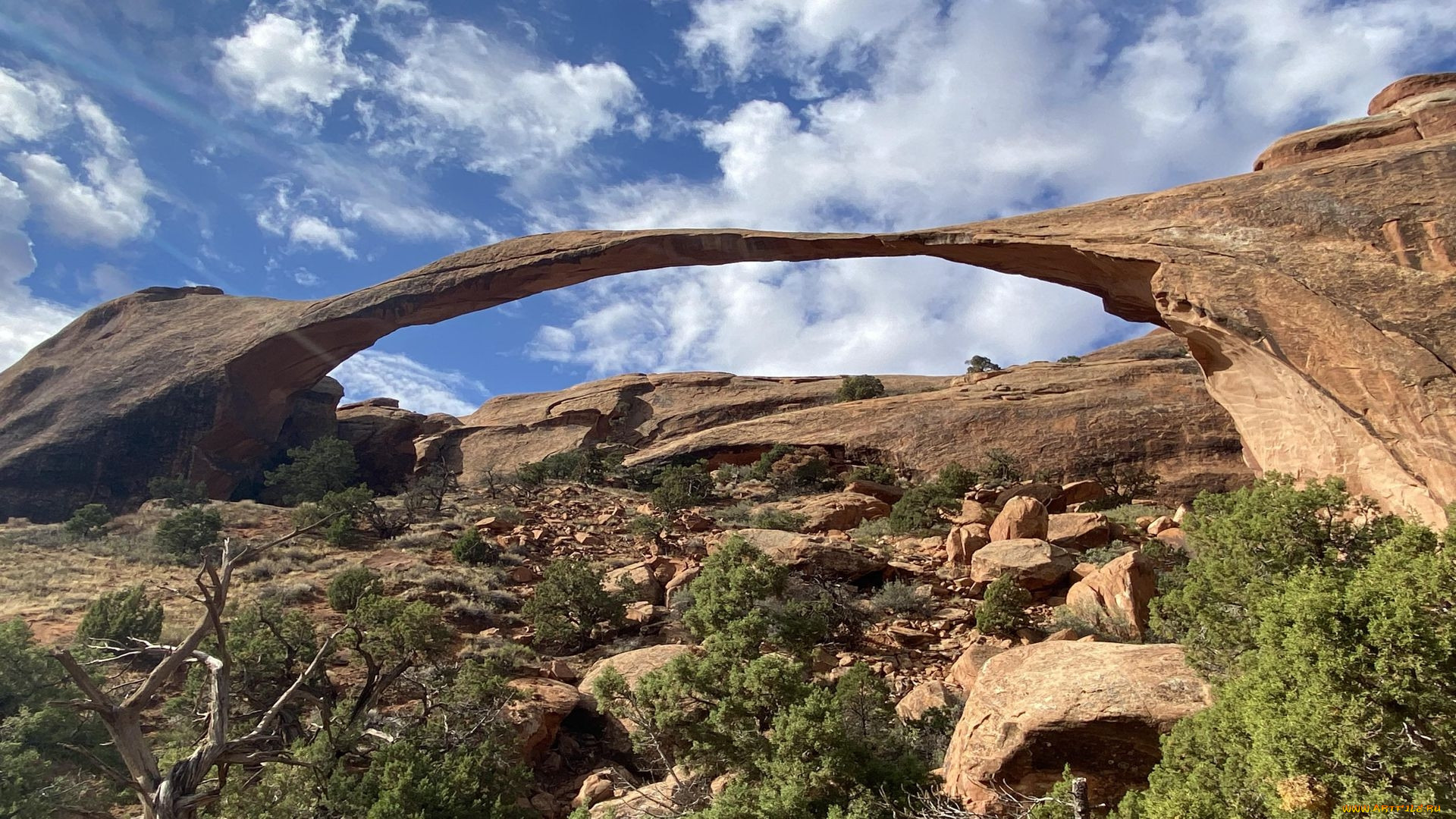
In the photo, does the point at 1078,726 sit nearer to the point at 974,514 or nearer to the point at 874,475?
the point at 974,514

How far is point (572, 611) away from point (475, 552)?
4.22 metres

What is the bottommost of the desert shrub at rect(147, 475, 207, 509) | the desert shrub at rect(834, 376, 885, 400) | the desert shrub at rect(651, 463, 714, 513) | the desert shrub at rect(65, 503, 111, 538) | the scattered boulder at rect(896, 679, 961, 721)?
the scattered boulder at rect(896, 679, 961, 721)

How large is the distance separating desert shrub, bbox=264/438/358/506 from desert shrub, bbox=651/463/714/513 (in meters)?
10.7

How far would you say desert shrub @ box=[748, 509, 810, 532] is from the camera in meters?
16.2

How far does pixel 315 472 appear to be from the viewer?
2472 cm

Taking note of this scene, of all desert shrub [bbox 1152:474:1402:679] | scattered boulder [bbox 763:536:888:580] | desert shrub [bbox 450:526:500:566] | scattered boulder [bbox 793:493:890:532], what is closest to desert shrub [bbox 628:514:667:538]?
desert shrub [bbox 450:526:500:566]

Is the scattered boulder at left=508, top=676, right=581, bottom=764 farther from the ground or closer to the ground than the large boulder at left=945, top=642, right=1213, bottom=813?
closer to the ground

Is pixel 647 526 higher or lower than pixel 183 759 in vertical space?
lower

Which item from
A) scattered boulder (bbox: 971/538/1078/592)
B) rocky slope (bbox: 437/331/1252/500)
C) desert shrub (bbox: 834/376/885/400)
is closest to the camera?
scattered boulder (bbox: 971/538/1078/592)

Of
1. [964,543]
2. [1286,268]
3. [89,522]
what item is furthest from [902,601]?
[89,522]

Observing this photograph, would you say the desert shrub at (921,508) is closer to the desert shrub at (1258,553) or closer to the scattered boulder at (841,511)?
the scattered boulder at (841,511)

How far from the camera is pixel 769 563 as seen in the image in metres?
9.38

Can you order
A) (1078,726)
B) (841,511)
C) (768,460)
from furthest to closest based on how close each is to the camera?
(768,460)
(841,511)
(1078,726)

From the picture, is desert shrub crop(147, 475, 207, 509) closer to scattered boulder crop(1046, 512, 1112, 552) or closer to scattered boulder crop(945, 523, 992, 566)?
scattered boulder crop(945, 523, 992, 566)
